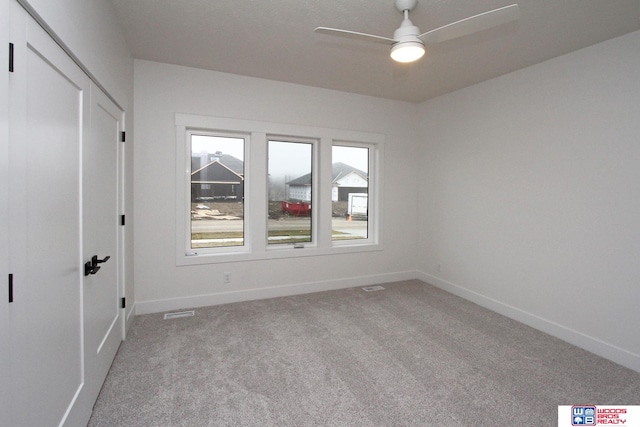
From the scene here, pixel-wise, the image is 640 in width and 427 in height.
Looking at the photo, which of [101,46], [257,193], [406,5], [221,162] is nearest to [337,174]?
[257,193]

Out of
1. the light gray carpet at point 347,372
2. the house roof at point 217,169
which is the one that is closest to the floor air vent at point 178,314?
the light gray carpet at point 347,372

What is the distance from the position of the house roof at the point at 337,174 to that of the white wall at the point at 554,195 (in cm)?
122

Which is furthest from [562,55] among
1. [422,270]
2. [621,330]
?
[422,270]

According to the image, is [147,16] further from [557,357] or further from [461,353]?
[557,357]

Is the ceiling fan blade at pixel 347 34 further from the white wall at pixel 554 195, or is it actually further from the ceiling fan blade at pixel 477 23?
the white wall at pixel 554 195

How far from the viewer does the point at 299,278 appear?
4.23m

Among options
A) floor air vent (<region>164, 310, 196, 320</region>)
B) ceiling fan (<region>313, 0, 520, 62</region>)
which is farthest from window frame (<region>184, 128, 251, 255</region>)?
ceiling fan (<region>313, 0, 520, 62</region>)

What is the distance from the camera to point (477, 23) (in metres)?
1.88

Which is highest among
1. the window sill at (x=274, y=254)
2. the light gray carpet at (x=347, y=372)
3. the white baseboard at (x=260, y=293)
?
the window sill at (x=274, y=254)

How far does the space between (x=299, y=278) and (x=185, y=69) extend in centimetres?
284

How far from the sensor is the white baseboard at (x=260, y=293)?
3512 millimetres

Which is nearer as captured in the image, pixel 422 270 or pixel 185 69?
pixel 185 69

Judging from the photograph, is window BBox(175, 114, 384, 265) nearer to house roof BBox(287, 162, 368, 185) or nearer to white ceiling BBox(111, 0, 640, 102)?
house roof BBox(287, 162, 368, 185)

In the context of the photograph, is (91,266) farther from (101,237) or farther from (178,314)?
(178,314)
